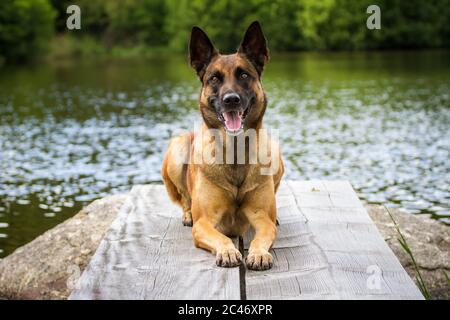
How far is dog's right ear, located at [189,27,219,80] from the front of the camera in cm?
456

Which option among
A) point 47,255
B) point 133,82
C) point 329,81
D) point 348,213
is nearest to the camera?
point 348,213

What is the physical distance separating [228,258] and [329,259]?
2.38ft

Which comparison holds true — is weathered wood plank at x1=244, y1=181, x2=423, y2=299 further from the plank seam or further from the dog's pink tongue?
the dog's pink tongue

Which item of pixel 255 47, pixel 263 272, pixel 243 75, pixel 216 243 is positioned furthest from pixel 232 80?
pixel 263 272

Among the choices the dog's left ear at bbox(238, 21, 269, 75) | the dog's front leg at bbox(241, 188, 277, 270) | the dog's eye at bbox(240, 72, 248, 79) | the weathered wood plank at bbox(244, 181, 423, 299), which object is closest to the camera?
the weathered wood plank at bbox(244, 181, 423, 299)

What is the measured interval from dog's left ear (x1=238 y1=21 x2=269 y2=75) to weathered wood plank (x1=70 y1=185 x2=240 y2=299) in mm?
1518

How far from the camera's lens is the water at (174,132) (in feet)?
34.6

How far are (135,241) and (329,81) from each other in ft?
84.9

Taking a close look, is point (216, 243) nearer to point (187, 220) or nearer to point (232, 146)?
point (232, 146)

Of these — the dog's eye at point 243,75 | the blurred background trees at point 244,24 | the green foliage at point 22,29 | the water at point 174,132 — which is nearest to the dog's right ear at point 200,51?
the dog's eye at point 243,75

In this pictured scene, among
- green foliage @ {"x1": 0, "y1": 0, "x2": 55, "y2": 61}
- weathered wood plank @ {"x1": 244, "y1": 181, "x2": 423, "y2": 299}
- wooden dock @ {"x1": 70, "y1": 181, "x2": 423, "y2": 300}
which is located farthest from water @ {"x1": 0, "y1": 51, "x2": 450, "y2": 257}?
green foliage @ {"x1": 0, "y1": 0, "x2": 55, "y2": 61}

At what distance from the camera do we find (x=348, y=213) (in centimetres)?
543

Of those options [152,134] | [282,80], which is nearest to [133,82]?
[282,80]

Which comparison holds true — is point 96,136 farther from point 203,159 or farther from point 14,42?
point 14,42
